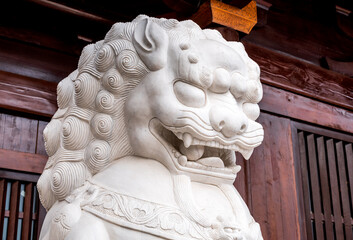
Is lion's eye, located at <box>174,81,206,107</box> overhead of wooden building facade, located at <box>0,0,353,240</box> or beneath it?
overhead

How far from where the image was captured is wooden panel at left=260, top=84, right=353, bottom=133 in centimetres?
400

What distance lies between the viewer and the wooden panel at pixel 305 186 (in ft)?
12.9

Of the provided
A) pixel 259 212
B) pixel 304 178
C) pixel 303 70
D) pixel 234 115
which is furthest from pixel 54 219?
pixel 303 70

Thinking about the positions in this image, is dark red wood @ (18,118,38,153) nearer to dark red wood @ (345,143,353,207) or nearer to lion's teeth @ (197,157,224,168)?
lion's teeth @ (197,157,224,168)

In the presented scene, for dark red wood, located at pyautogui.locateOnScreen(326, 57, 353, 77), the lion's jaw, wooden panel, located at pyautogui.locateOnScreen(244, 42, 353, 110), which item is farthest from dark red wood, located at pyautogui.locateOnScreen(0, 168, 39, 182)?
dark red wood, located at pyautogui.locateOnScreen(326, 57, 353, 77)

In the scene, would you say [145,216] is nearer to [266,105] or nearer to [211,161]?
[211,161]

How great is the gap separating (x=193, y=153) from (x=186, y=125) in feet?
0.52

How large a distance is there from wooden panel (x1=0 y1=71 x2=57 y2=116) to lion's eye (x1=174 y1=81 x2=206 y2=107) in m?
1.81

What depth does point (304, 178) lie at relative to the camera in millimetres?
4043

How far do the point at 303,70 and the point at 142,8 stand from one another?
142 cm

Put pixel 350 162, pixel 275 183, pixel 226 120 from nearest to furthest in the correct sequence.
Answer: pixel 226 120 < pixel 275 183 < pixel 350 162

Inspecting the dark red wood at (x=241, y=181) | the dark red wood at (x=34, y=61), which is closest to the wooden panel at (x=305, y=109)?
the dark red wood at (x=241, y=181)

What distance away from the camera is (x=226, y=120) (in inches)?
80.3

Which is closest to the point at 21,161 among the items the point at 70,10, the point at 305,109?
the point at 70,10
